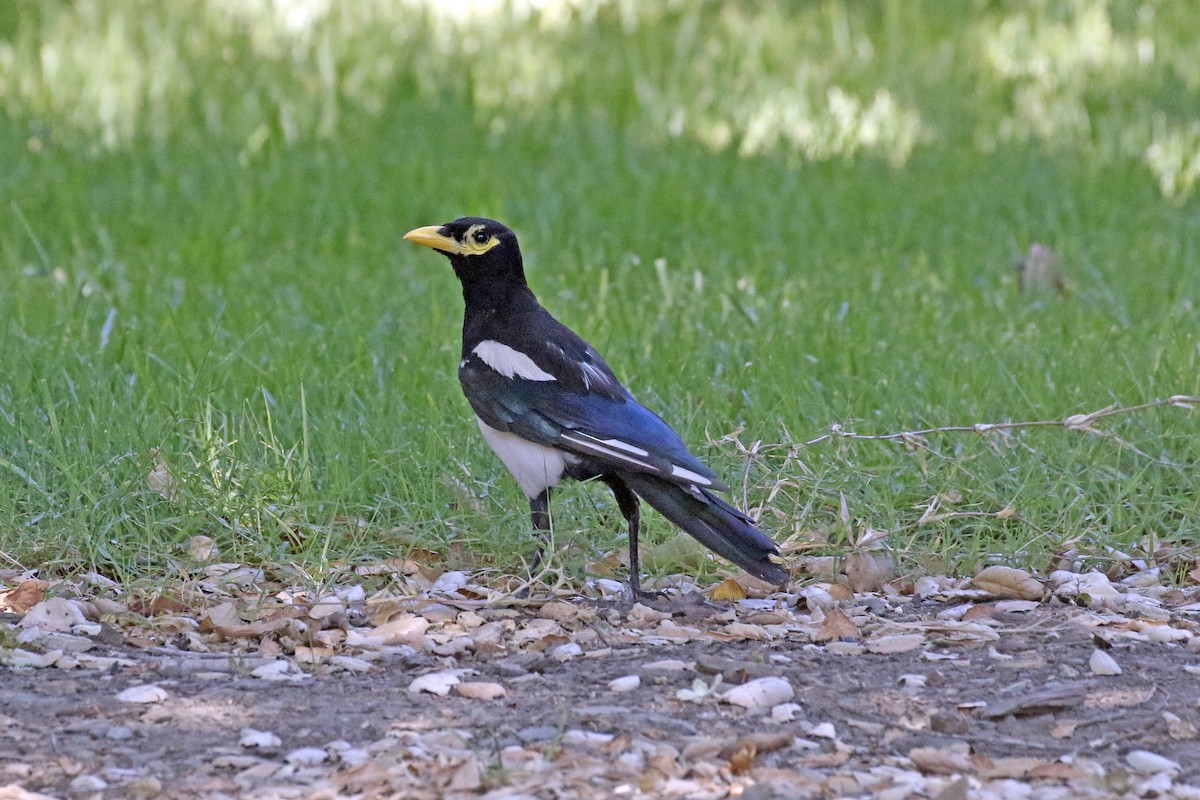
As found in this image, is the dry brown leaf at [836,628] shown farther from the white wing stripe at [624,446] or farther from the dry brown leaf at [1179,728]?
the dry brown leaf at [1179,728]

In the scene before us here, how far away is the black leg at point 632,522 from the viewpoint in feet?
14.8

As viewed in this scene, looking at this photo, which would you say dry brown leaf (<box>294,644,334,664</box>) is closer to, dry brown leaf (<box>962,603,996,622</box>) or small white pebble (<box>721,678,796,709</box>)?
small white pebble (<box>721,678,796,709</box>)

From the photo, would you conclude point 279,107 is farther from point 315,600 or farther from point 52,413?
point 315,600

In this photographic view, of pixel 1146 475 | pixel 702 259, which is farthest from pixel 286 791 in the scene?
pixel 702 259

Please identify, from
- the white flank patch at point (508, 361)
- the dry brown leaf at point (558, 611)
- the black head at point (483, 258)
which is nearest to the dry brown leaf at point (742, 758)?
the dry brown leaf at point (558, 611)

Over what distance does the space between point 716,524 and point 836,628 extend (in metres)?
0.44

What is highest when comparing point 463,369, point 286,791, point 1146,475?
point 463,369

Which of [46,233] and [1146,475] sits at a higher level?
[46,233]

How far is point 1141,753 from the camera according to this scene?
129 inches

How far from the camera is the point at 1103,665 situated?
12.4 feet

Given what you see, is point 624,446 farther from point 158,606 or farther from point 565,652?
point 158,606

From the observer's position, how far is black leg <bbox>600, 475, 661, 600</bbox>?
4.50m

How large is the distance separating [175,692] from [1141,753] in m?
2.01

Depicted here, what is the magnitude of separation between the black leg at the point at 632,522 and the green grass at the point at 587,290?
0.94 feet
